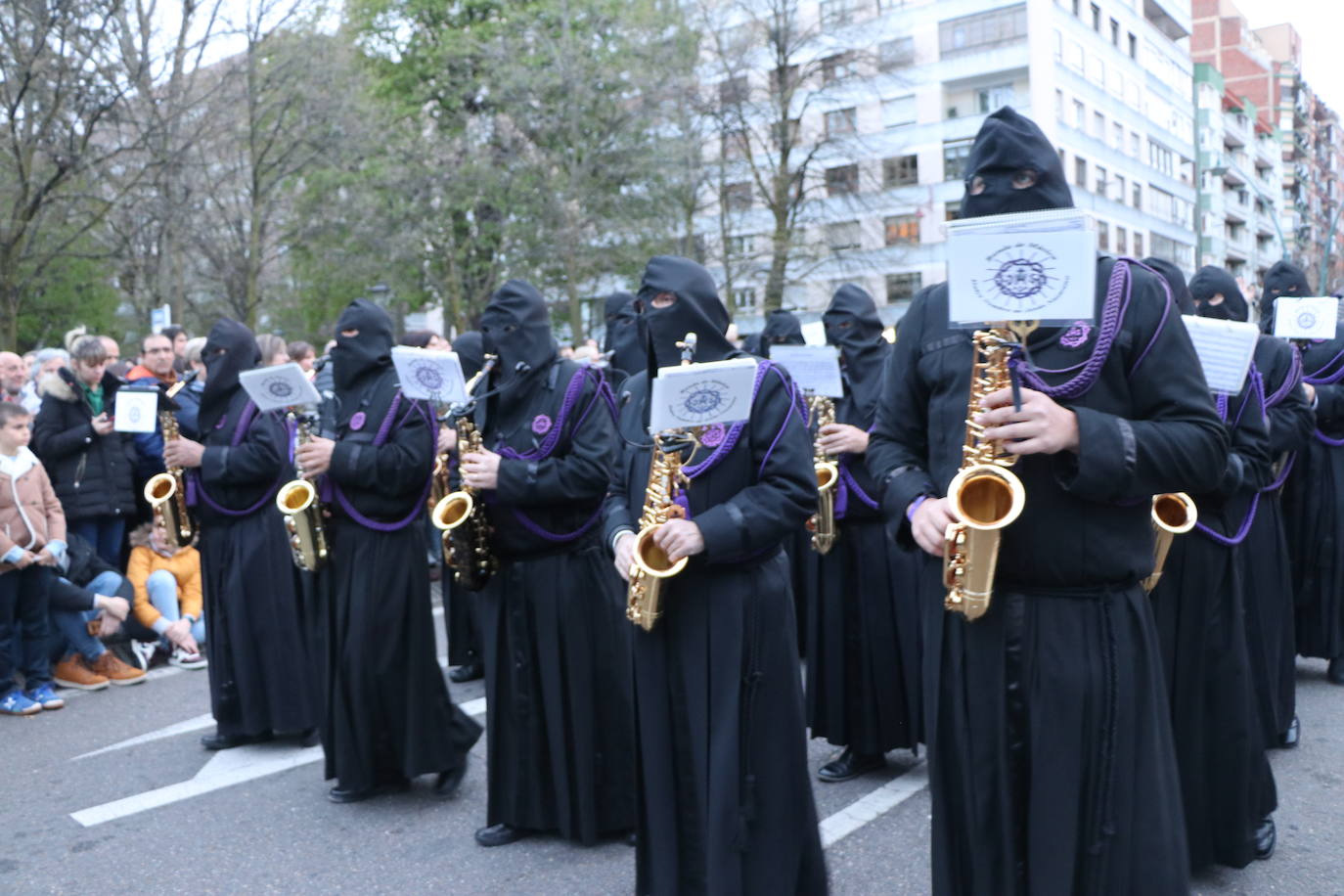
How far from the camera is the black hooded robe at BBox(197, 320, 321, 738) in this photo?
21.7 feet

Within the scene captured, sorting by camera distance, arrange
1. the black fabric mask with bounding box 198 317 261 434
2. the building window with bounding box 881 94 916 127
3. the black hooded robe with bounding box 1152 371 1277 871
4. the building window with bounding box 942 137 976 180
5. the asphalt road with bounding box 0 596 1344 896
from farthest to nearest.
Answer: the building window with bounding box 881 94 916 127 → the building window with bounding box 942 137 976 180 → the black fabric mask with bounding box 198 317 261 434 → the asphalt road with bounding box 0 596 1344 896 → the black hooded robe with bounding box 1152 371 1277 871

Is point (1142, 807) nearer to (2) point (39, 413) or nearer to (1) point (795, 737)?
(1) point (795, 737)

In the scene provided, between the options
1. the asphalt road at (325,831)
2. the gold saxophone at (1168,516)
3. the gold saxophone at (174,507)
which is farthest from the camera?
the gold saxophone at (174,507)

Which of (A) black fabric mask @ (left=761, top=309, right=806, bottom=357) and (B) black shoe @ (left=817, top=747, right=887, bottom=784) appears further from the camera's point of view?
Answer: (A) black fabric mask @ (left=761, top=309, right=806, bottom=357)

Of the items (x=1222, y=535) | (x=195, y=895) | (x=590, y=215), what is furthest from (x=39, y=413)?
(x=590, y=215)

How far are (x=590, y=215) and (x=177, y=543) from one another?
55.6ft

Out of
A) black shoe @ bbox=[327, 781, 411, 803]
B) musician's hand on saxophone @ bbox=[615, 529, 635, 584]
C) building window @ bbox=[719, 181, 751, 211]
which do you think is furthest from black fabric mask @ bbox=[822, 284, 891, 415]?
building window @ bbox=[719, 181, 751, 211]

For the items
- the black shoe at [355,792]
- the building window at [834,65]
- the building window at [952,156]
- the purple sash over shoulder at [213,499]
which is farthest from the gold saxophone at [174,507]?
the building window at [952,156]

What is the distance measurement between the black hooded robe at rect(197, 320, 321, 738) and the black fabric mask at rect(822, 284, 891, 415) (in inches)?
119

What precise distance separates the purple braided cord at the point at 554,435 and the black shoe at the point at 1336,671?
5.04 m

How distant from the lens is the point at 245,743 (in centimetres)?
681

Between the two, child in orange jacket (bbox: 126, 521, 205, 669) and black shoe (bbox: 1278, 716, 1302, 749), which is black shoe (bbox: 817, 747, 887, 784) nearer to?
black shoe (bbox: 1278, 716, 1302, 749)

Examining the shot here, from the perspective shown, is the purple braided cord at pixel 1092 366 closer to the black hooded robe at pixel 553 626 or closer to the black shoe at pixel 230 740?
the black hooded robe at pixel 553 626

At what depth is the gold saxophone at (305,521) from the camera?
571 cm
